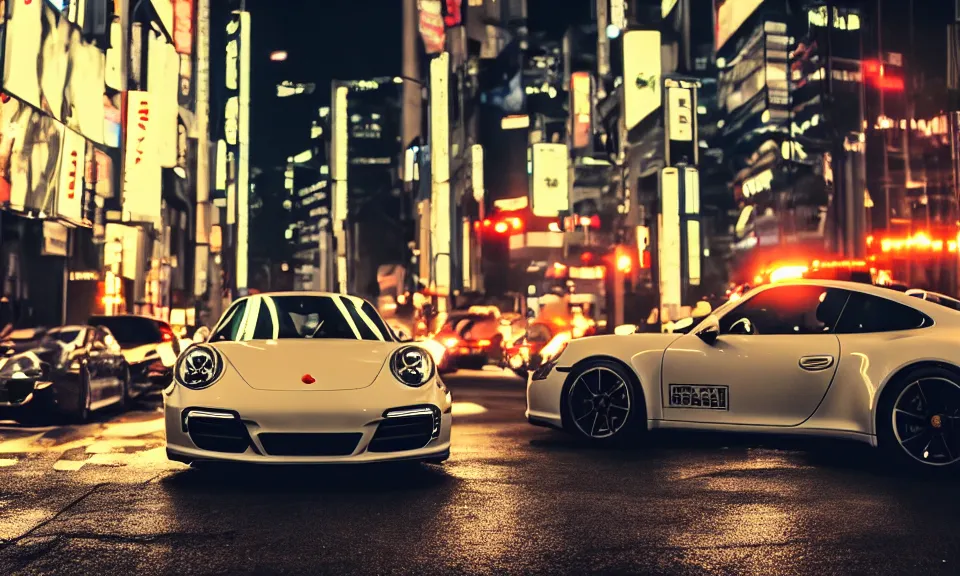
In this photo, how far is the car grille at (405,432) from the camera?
644 cm

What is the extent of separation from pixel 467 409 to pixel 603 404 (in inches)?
176

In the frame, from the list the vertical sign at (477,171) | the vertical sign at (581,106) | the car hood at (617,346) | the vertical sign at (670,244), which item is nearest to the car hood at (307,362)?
the car hood at (617,346)

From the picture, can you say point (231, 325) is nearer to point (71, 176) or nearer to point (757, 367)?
point (757, 367)

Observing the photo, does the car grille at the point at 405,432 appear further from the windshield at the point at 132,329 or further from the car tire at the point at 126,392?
the windshield at the point at 132,329

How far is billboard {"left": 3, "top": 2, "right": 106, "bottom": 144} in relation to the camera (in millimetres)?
27062

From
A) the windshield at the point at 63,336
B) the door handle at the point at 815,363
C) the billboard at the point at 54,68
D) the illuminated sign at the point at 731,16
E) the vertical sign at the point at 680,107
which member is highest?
the illuminated sign at the point at 731,16

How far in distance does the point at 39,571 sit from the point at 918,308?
5.90 meters

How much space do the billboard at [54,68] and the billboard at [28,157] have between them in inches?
15.2

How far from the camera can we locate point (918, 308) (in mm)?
7590

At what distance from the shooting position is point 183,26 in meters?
54.8

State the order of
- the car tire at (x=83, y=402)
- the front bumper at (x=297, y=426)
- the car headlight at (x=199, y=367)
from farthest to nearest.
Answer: the car tire at (x=83, y=402)
the car headlight at (x=199, y=367)
the front bumper at (x=297, y=426)

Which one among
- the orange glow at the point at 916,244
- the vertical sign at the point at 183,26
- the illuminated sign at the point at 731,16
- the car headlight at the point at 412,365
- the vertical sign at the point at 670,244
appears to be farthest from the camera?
the illuminated sign at the point at 731,16

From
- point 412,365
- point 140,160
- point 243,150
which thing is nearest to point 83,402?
point 412,365

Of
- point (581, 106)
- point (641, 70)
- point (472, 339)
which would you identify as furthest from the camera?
point (581, 106)
